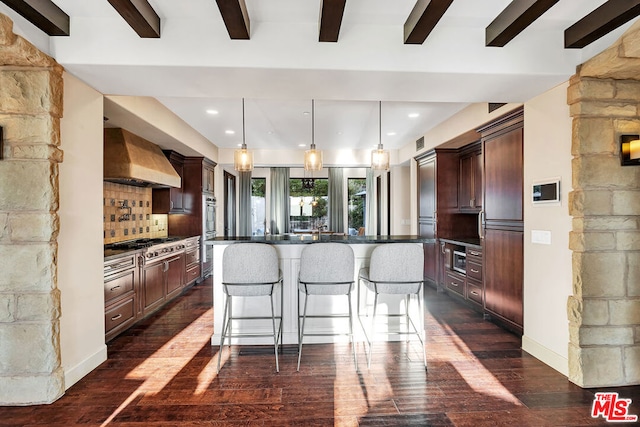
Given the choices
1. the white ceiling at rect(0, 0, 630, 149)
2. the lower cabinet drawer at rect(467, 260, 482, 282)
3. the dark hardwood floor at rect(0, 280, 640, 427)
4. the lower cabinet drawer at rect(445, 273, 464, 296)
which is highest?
the white ceiling at rect(0, 0, 630, 149)

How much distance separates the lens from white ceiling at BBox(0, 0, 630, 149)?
2.27 m

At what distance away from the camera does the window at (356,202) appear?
10.2 metres

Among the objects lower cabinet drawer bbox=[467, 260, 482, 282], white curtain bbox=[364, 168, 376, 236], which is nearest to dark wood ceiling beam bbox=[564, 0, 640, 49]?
lower cabinet drawer bbox=[467, 260, 482, 282]

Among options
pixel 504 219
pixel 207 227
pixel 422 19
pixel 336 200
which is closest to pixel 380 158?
pixel 504 219

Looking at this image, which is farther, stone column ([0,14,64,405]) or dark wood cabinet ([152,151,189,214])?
dark wood cabinet ([152,151,189,214])

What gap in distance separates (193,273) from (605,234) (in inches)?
224

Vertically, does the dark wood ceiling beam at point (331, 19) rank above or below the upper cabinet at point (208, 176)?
above

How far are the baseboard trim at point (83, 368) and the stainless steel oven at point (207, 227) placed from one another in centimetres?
338

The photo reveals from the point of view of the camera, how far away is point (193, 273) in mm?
5824

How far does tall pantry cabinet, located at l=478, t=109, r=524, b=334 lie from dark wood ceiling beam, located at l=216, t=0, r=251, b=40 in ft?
9.10

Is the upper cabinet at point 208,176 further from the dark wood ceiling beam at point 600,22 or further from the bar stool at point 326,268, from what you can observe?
the dark wood ceiling beam at point 600,22

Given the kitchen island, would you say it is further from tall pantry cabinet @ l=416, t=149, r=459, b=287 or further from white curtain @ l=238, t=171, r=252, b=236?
white curtain @ l=238, t=171, r=252, b=236

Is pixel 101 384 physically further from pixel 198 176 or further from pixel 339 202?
pixel 339 202

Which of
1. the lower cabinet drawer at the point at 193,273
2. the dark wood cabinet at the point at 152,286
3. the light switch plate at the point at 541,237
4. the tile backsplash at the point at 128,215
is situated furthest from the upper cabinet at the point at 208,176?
the light switch plate at the point at 541,237
